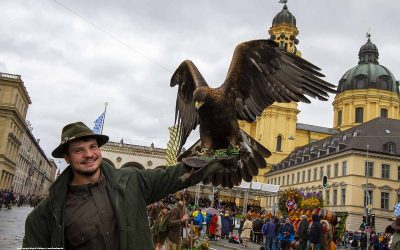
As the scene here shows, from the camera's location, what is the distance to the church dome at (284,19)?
82.6 metres

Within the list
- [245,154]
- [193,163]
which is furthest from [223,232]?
[193,163]

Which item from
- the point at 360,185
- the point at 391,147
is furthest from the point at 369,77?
the point at 360,185

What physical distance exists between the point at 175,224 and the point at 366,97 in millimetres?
77940

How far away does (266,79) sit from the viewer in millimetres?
6066

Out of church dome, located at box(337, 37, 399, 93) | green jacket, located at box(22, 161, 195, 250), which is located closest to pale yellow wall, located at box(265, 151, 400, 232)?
church dome, located at box(337, 37, 399, 93)

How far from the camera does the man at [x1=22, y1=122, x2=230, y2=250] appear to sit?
2.62 metres

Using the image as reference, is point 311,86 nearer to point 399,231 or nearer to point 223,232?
point 399,231

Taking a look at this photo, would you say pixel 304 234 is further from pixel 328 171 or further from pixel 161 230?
pixel 328 171

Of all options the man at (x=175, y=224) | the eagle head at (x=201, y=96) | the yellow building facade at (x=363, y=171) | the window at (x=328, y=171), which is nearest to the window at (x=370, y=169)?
the yellow building facade at (x=363, y=171)

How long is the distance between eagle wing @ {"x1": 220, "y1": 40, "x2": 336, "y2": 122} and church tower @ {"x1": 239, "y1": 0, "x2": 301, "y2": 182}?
72.4m

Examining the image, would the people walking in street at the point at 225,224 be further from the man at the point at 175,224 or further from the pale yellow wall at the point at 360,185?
the pale yellow wall at the point at 360,185

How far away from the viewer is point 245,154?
17.4 feet

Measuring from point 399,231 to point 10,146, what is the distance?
75668mm

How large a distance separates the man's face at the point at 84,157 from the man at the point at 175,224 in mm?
8197
